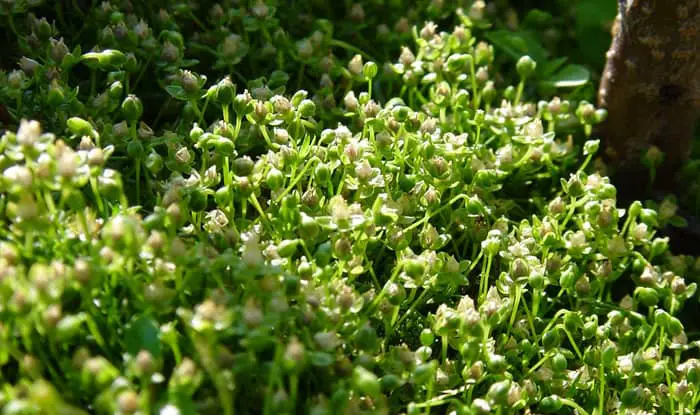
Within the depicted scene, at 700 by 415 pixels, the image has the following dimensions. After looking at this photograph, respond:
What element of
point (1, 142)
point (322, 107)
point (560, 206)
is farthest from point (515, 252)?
point (1, 142)

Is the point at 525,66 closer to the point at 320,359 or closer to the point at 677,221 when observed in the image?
the point at 677,221

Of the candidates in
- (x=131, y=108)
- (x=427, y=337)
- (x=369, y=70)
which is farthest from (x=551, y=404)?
(x=131, y=108)

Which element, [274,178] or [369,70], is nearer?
[274,178]

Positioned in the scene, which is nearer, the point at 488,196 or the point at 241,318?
the point at 241,318

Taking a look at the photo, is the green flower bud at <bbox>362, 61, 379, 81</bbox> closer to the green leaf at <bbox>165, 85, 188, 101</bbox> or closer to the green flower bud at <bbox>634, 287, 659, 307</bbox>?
the green leaf at <bbox>165, 85, 188, 101</bbox>

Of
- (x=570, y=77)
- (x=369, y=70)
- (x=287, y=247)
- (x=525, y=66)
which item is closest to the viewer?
(x=287, y=247)

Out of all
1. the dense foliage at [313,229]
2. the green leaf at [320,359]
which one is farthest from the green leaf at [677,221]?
the green leaf at [320,359]

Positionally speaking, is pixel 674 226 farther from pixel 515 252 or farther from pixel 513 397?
pixel 513 397
